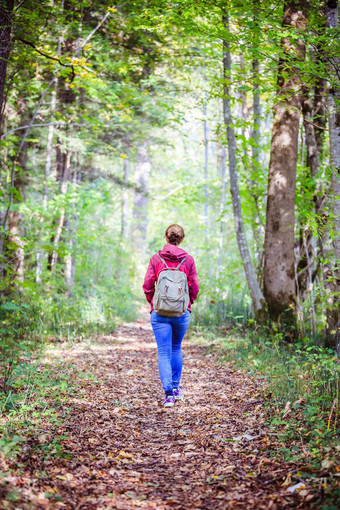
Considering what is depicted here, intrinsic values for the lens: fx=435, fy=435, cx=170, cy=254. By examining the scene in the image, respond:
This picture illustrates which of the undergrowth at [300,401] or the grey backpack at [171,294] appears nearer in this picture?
the undergrowth at [300,401]

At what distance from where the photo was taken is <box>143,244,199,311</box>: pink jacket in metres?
4.70

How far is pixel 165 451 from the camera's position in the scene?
3639mm

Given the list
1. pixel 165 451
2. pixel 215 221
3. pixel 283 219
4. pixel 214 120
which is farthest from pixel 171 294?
pixel 214 120

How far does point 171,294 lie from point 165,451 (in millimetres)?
1534

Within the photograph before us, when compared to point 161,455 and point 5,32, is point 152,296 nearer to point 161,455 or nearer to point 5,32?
point 161,455

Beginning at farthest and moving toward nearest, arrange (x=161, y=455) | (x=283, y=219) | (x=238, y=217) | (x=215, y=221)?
1. (x=215, y=221)
2. (x=238, y=217)
3. (x=283, y=219)
4. (x=161, y=455)

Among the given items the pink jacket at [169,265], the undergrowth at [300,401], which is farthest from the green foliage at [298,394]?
the pink jacket at [169,265]

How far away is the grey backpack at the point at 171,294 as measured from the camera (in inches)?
179

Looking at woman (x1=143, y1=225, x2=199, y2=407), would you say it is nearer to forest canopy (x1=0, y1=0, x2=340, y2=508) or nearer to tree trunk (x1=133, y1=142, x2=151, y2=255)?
forest canopy (x1=0, y1=0, x2=340, y2=508)

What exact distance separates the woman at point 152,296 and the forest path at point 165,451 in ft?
1.27

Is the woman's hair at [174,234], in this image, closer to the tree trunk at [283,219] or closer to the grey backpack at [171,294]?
the grey backpack at [171,294]

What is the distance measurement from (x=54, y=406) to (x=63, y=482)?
4.70 feet

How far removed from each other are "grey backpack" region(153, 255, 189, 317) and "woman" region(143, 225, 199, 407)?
96mm

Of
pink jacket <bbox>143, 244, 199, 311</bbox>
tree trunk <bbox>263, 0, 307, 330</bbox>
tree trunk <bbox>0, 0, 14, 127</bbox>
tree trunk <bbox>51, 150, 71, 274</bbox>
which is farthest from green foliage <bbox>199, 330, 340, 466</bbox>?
tree trunk <bbox>51, 150, 71, 274</bbox>
